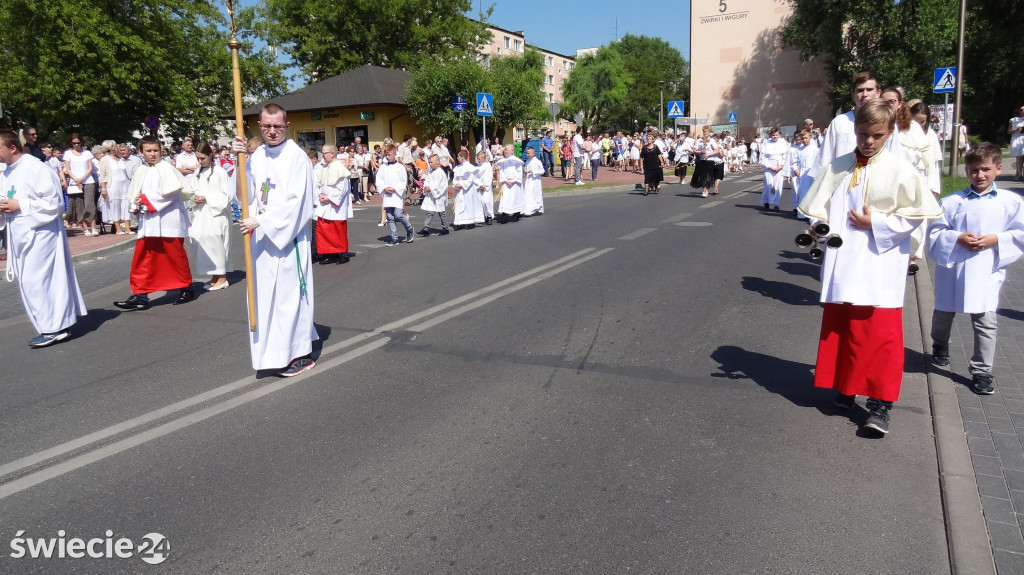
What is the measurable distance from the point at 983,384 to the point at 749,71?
60.6 metres

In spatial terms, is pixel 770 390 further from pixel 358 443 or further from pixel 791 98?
pixel 791 98

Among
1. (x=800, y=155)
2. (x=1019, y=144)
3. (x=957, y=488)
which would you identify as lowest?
(x=957, y=488)

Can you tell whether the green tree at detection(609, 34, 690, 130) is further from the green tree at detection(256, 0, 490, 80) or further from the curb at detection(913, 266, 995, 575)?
the curb at detection(913, 266, 995, 575)

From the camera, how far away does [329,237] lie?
11.2 meters

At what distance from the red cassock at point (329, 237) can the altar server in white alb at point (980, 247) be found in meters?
8.17

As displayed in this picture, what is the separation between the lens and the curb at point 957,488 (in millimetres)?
3086

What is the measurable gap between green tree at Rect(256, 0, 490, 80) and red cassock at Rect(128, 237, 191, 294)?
1517 inches

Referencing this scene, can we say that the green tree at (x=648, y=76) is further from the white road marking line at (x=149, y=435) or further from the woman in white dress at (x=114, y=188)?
the white road marking line at (x=149, y=435)

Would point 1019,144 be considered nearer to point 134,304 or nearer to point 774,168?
point 774,168

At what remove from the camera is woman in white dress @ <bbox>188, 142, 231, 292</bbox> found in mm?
9711

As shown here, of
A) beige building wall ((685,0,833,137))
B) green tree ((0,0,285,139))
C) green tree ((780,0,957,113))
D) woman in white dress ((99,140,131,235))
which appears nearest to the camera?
woman in white dress ((99,140,131,235))

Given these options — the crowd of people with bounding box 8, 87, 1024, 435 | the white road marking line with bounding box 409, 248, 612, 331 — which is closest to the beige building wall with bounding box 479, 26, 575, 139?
the white road marking line with bounding box 409, 248, 612, 331

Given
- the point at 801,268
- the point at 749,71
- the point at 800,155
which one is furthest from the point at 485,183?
the point at 749,71

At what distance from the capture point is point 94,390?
5.57 metres
